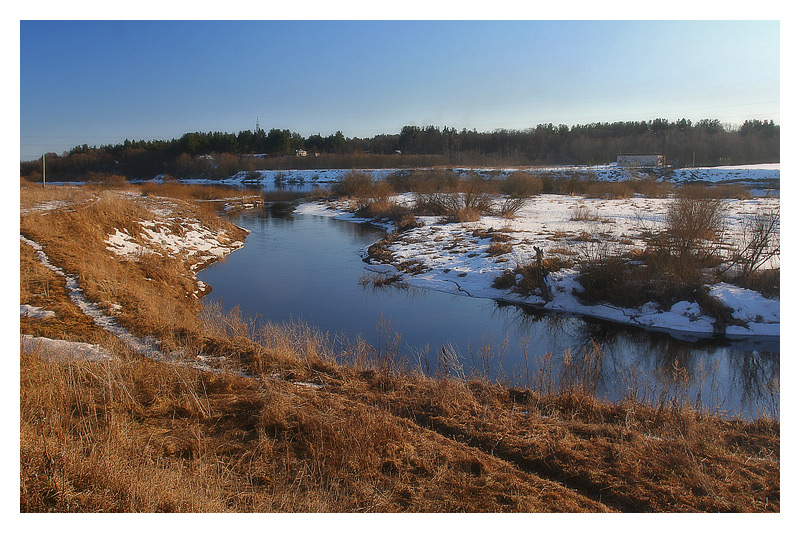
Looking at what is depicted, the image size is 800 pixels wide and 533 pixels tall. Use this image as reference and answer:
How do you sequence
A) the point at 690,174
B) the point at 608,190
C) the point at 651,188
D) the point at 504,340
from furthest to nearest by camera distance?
1. the point at 690,174
2. the point at 608,190
3. the point at 651,188
4. the point at 504,340

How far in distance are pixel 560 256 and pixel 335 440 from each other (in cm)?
1202

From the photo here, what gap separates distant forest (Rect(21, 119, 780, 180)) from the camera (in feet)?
180

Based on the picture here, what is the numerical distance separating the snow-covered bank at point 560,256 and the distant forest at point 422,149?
3070 cm

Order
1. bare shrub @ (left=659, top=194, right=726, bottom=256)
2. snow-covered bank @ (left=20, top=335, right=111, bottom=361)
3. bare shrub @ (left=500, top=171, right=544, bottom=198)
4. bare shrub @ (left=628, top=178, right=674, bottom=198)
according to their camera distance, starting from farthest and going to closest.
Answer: bare shrub @ (left=628, top=178, right=674, bottom=198) < bare shrub @ (left=500, top=171, right=544, bottom=198) < bare shrub @ (left=659, top=194, right=726, bottom=256) < snow-covered bank @ (left=20, top=335, right=111, bottom=361)

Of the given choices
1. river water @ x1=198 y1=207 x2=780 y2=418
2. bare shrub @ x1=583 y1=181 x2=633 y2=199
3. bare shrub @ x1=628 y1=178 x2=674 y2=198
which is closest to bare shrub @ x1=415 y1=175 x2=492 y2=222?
river water @ x1=198 y1=207 x2=780 y2=418

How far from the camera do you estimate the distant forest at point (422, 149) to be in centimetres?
5481

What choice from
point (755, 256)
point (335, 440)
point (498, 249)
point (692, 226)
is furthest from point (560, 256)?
point (335, 440)

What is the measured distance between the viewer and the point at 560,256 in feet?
50.9

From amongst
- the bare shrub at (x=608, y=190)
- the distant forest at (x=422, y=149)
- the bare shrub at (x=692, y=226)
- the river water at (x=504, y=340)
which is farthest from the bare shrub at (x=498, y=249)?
the distant forest at (x=422, y=149)

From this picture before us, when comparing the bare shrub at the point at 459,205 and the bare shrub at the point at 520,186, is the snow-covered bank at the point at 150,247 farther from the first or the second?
the bare shrub at the point at 520,186

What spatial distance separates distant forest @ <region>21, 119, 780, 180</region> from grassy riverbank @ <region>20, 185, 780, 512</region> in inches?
2043

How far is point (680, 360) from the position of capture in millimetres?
9836

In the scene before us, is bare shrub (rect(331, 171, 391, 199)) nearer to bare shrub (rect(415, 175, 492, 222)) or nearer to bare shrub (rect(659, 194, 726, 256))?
bare shrub (rect(415, 175, 492, 222))

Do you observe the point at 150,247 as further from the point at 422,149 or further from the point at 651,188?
the point at 422,149
